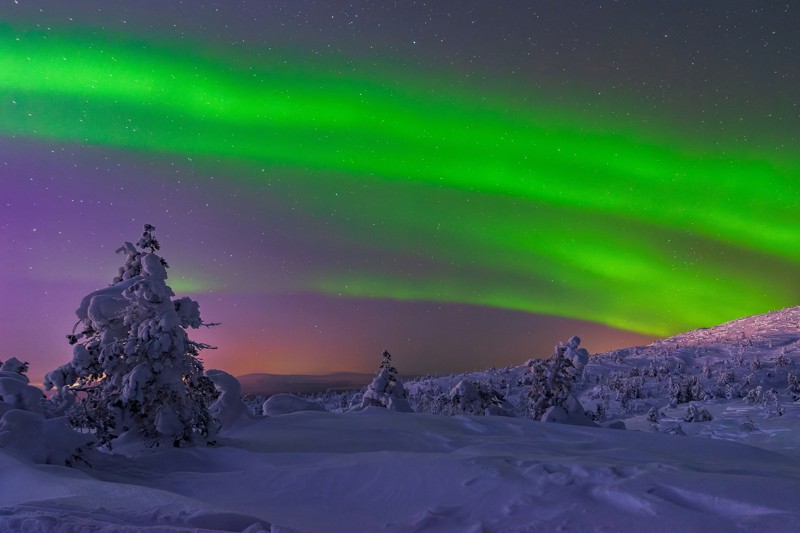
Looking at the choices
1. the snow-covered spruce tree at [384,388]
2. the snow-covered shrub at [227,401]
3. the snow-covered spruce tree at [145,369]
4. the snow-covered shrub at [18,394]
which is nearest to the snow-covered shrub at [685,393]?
the snow-covered spruce tree at [384,388]

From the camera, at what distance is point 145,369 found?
11.6 meters

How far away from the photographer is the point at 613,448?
457 inches

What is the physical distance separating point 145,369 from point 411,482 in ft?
22.6

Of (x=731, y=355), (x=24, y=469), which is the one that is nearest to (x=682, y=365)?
(x=731, y=355)

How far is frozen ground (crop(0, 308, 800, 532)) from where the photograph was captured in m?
5.77

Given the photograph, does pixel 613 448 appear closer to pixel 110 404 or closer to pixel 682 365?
pixel 110 404

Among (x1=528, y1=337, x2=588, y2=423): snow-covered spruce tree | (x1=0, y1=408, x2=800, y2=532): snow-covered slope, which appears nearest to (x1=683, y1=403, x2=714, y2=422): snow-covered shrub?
(x1=528, y1=337, x2=588, y2=423): snow-covered spruce tree

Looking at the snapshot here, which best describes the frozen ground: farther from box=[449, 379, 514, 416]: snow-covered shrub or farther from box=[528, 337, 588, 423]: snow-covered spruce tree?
box=[449, 379, 514, 416]: snow-covered shrub

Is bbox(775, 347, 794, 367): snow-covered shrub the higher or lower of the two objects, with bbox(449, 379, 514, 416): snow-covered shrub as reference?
higher

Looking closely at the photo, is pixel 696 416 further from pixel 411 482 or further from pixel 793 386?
pixel 411 482

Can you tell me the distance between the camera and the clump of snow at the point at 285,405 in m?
17.9

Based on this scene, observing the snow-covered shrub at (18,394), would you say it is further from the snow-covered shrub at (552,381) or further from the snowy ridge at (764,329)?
the snowy ridge at (764,329)

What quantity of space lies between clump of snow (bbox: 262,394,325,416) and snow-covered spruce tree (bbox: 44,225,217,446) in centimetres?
561

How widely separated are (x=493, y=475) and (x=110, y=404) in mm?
8859
